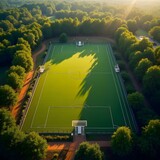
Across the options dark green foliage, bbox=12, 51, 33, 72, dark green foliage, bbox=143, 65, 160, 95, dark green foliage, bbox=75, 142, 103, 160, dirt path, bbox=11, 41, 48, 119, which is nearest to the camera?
dark green foliage, bbox=75, 142, 103, 160

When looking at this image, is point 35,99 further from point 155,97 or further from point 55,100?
point 155,97

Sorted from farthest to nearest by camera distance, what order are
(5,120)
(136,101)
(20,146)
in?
(136,101) → (5,120) → (20,146)

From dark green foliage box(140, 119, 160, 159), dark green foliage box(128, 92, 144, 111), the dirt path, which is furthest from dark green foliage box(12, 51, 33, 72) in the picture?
dark green foliage box(140, 119, 160, 159)

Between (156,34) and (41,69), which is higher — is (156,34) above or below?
above

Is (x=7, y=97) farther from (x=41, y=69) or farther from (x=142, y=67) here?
(x=142, y=67)

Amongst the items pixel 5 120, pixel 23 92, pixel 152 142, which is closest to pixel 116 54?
pixel 23 92

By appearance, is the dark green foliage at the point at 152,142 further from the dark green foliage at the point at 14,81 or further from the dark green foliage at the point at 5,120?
the dark green foliage at the point at 14,81

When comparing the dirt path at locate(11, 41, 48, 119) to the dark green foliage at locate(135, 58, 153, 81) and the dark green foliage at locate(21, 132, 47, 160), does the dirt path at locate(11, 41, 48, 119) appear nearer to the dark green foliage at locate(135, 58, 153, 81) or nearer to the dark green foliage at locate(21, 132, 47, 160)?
the dark green foliage at locate(21, 132, 47, 160)

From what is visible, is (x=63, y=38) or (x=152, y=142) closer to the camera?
(x=152, y=142)
